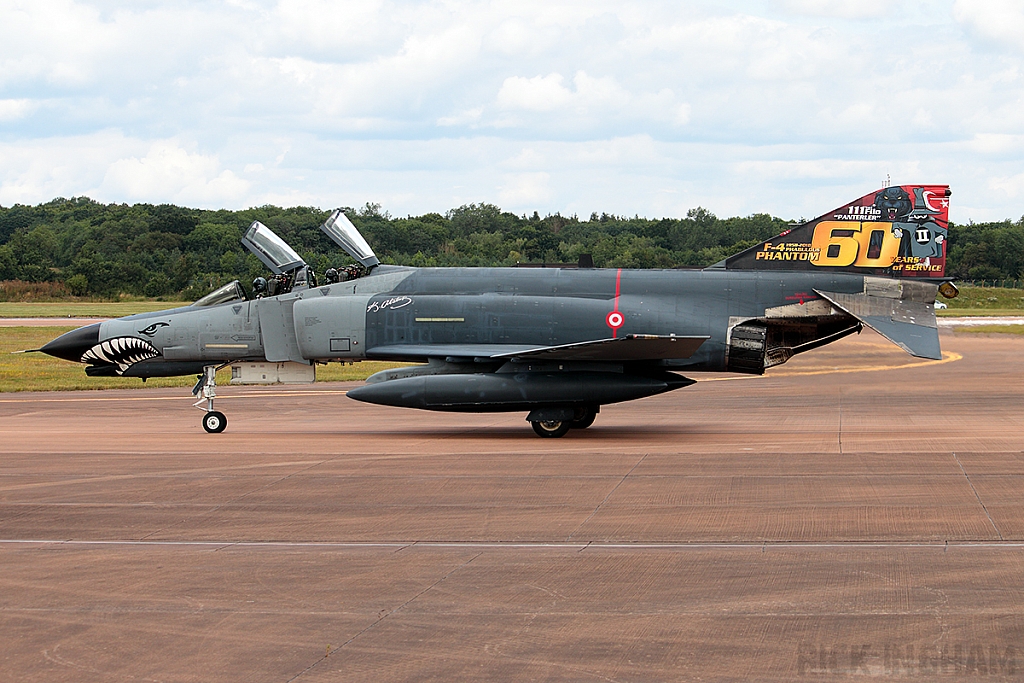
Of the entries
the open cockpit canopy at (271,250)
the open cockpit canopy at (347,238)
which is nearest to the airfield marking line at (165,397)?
the open cockpit canopy at (271,250)

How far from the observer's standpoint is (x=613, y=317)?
17.6 metres

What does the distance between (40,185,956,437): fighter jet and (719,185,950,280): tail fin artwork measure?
0.08 ft

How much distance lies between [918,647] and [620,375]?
1088 centimetres

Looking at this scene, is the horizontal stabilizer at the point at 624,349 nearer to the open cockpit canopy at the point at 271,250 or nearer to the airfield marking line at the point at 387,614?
the open cockpit canopy at the point at 271,250

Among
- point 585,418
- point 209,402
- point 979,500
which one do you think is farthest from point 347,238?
point 979,500

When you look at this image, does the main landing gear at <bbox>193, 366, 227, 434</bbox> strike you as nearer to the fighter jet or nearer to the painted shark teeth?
the fighter jet

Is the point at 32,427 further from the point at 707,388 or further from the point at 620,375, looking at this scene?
the point at 707,388

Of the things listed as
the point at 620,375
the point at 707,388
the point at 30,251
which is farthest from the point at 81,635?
the point at 30,251

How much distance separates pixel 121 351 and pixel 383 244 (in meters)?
25.2

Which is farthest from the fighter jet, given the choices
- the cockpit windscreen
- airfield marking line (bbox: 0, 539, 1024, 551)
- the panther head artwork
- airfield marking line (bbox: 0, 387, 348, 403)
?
airfield marking line (bbox: 0, 387, 348, 403)

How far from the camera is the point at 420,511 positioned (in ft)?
36.0

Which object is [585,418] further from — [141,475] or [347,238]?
[141,475]

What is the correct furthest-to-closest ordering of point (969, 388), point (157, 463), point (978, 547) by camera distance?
point (969, 388), point (157, 463), point (978, 547)

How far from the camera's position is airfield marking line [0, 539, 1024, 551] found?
9094 mm
